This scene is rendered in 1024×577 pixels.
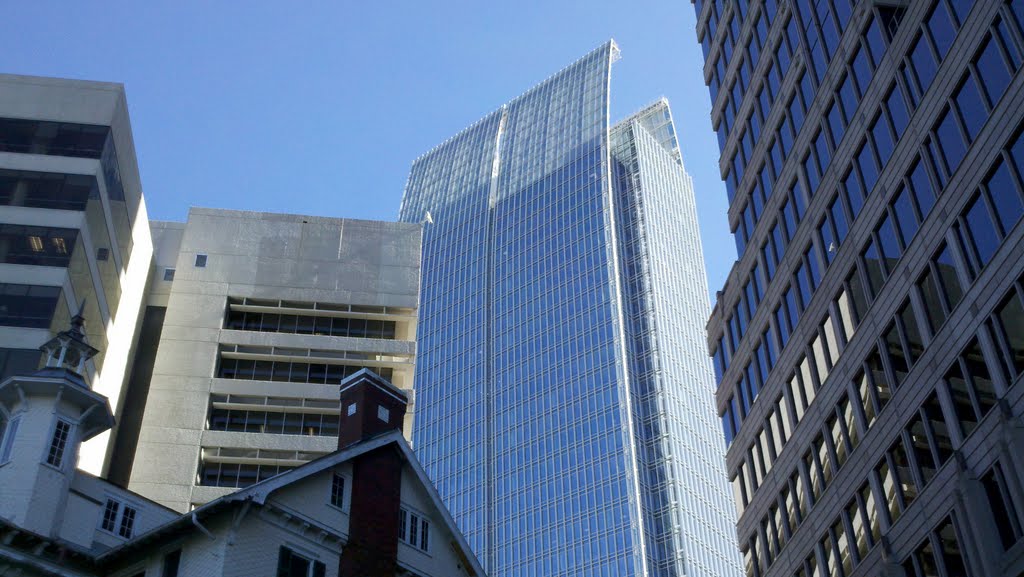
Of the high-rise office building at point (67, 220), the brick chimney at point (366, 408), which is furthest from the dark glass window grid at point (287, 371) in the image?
the brick chimney at point (366, 408)

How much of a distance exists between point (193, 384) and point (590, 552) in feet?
364

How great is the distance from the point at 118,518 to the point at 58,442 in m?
4.04

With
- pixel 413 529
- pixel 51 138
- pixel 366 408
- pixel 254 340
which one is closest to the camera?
pixel 413 529

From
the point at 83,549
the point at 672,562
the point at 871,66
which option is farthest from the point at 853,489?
the point at 672,562

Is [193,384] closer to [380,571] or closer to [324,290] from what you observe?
[324,290]

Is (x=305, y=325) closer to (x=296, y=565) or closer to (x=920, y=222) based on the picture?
(x=296, y=565)

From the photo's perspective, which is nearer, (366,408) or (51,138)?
(366,408)

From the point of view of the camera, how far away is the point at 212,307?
69250 millimetres

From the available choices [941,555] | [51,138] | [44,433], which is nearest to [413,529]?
→ [44,433]

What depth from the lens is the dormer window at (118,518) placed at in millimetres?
37906

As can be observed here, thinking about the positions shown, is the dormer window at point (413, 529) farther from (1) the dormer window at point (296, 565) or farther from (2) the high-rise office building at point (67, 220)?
(2) the high-rise office building at point (67, 220)

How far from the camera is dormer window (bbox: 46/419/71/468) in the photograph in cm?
3550

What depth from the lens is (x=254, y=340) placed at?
67875mm

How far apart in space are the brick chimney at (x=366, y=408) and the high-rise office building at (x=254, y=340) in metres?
22.4
